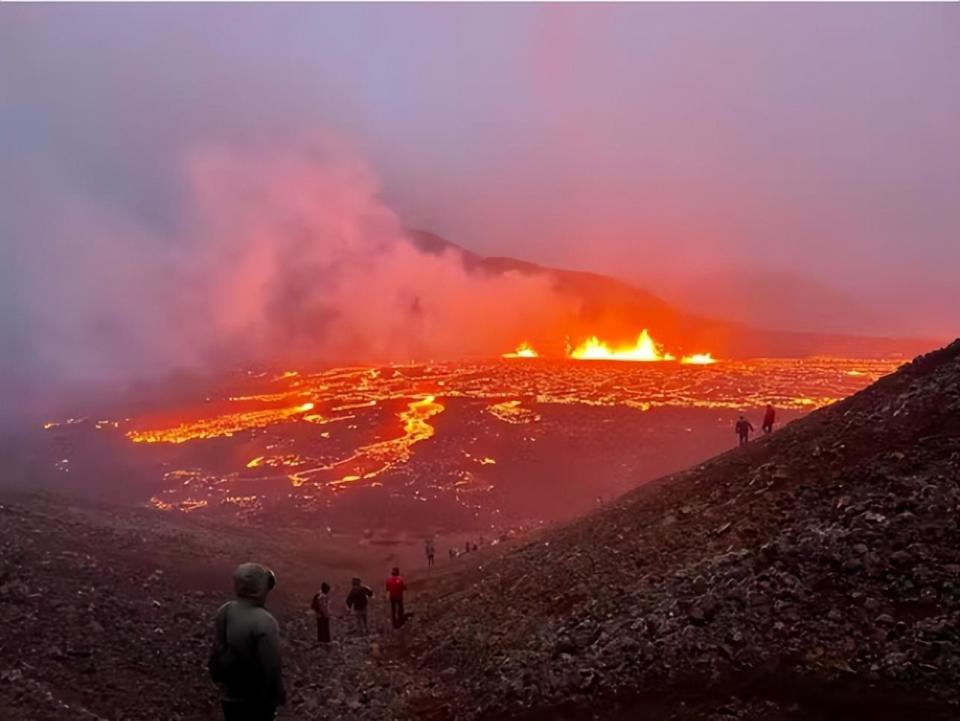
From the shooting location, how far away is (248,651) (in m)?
7.12

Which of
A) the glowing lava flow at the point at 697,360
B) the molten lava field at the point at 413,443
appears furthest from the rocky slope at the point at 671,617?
the glowing lava flow at the point at 697,360

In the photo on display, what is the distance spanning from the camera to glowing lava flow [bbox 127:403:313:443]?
232ft

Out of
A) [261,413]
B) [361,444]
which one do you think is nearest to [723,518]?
[361,444]

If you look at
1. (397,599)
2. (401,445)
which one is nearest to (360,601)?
(397,599)

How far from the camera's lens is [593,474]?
189ft

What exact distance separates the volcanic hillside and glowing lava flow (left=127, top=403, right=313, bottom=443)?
57.1 m

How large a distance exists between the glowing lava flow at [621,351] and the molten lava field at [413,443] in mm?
27758

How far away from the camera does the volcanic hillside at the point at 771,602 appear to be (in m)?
10.7

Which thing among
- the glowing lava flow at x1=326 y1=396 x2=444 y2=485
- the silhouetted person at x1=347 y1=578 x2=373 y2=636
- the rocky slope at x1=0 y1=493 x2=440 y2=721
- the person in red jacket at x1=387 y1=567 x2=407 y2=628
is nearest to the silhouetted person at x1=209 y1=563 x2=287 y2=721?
the rocky slope at x1=0 y1=493 x2=440 y2=721

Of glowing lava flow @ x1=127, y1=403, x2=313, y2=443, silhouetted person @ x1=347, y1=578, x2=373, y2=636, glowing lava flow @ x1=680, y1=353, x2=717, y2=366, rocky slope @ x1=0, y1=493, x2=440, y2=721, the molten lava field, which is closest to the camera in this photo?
rocky slope @ x1=0, y1=493, x2=440, y2=721

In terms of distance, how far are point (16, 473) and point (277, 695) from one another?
64.0 metres

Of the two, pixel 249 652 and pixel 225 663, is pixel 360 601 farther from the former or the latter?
pixel 249 652

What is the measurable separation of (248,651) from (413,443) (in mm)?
58673

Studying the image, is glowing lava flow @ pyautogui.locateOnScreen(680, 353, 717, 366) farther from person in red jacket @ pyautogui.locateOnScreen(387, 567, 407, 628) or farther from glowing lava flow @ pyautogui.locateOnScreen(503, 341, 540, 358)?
person in red jacket @ pyautogui.locateOnScreen(387, 567, 407, 628)
